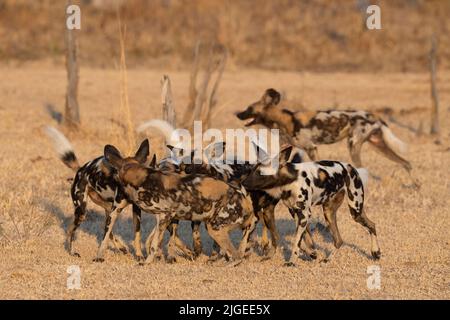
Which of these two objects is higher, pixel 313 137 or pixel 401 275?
pixel 313 137

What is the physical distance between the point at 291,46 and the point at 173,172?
15806 mm

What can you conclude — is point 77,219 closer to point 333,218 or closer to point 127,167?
point 127,167

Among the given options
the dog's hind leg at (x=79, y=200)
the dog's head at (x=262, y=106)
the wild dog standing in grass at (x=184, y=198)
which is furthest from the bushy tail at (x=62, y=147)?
the dog's head at (x=262, y=106)

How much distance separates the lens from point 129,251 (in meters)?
7.44

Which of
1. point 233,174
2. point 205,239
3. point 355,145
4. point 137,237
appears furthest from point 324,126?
point 137,237

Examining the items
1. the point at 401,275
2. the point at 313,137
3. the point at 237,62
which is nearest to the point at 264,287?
the point at 401,275

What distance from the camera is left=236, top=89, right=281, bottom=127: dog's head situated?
398 inches

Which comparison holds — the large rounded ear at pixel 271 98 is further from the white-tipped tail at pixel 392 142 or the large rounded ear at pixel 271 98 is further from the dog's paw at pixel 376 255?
the dog's paw at pixel 376 255

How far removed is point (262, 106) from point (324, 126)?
0.69 m

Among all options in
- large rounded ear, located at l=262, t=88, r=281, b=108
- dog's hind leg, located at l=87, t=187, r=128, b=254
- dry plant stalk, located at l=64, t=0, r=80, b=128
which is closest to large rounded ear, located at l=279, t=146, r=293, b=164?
dog's hind leg, located at l=87, t=187, r=128, b=254

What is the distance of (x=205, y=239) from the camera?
7961 millimetres
